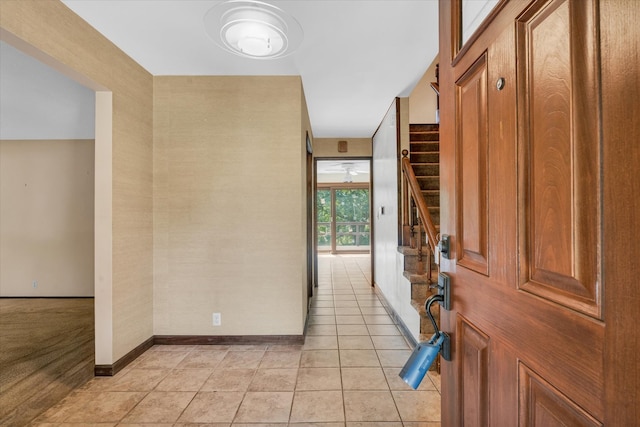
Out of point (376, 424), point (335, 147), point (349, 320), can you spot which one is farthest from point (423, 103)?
point (376, 424)

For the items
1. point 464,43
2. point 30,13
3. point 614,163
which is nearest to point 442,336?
point 614,163

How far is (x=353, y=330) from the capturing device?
3170mm

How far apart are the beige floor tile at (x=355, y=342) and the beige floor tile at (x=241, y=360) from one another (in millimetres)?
778

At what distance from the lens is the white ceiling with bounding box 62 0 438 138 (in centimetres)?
190

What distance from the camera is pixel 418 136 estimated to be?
153 inches

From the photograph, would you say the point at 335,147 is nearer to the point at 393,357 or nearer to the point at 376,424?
the point at 393,357

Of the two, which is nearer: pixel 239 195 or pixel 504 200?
pixel 504 200

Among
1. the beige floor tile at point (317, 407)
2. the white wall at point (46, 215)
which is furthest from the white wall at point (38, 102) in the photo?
the beige floor tile at point (317, 407)

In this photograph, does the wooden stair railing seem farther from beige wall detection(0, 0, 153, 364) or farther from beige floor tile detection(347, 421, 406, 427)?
beige wall detection(0, 0, 153, 364)

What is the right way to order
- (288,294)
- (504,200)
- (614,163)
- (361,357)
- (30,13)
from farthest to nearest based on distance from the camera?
(288,294)
(361,357)
(30,13)
(504,200)
(614,163)

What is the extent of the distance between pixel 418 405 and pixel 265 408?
3.32 feet

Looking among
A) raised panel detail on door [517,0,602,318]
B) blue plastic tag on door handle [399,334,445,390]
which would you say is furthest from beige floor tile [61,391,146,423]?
raised panel detail on door [517,0,602,318]

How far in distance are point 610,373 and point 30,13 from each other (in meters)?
2.83

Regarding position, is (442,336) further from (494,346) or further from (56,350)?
(56,350)
